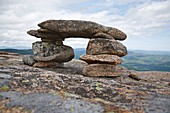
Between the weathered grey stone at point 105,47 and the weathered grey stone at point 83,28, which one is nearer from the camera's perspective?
the weathered grey stone at point 105,47

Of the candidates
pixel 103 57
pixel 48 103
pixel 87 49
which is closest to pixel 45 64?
pixel 87 49

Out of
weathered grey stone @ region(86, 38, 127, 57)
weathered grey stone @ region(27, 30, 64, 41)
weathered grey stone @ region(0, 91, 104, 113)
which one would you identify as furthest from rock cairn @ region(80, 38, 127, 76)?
weathered grey stone @ region(0, 91, 104, 113)

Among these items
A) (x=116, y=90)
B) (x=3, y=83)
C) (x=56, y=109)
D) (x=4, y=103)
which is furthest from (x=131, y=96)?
(x=3, y=83)

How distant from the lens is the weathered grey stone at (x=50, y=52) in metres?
28.7

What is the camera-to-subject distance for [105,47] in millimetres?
23766

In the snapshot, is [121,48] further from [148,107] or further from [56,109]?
[56,109]

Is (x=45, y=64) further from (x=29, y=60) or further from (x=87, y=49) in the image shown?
(x=87, y=49)

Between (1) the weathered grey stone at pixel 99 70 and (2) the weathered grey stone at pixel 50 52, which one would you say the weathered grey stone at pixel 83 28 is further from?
(1) the weathered grey stone at pixel 99 70

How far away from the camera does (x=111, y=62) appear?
75.6ft

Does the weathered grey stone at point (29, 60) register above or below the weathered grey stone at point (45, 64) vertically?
above

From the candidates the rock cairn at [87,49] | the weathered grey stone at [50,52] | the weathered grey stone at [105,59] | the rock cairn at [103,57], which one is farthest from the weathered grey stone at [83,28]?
the weathered grey stone at [50,52]

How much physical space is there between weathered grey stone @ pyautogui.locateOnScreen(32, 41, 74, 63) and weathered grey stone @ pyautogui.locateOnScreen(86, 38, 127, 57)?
6.59m

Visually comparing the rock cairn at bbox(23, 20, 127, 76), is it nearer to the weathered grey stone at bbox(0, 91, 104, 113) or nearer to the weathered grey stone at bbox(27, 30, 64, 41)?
the weathered grey stone at bbox(27, 30, 64, 41)

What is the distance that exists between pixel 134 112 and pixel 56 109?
4593mm
